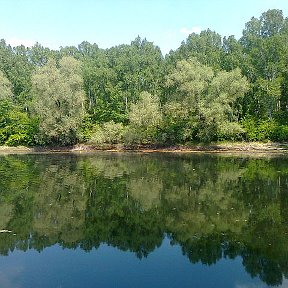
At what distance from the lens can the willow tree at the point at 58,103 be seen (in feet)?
256

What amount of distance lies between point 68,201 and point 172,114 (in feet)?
169

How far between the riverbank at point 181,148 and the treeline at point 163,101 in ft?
4.76

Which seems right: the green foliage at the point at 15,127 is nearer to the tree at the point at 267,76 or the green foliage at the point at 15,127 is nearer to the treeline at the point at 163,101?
the treeline at the point at 163,101

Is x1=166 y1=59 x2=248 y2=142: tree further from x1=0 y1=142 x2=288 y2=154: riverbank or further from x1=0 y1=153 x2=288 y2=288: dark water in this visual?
x1=0 y1=153 x2=288 y2=288: dark water

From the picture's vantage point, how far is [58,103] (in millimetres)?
79688

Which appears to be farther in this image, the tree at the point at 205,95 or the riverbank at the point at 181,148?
the tree at the point at 205,95

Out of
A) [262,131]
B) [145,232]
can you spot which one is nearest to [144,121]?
[262,131]

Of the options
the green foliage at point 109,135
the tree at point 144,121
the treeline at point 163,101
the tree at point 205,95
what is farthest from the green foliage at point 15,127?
the tree at point 205,95

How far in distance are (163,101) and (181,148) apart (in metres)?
20.7

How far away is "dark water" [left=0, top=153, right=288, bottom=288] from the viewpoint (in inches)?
587

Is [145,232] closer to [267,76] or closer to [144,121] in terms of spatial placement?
[144,121]

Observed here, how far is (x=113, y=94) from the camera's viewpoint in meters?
94.1

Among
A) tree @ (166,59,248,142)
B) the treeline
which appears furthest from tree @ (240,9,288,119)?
tree @ (166,59,248,142)

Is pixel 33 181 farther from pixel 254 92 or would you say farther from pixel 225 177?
pixel 254 92
